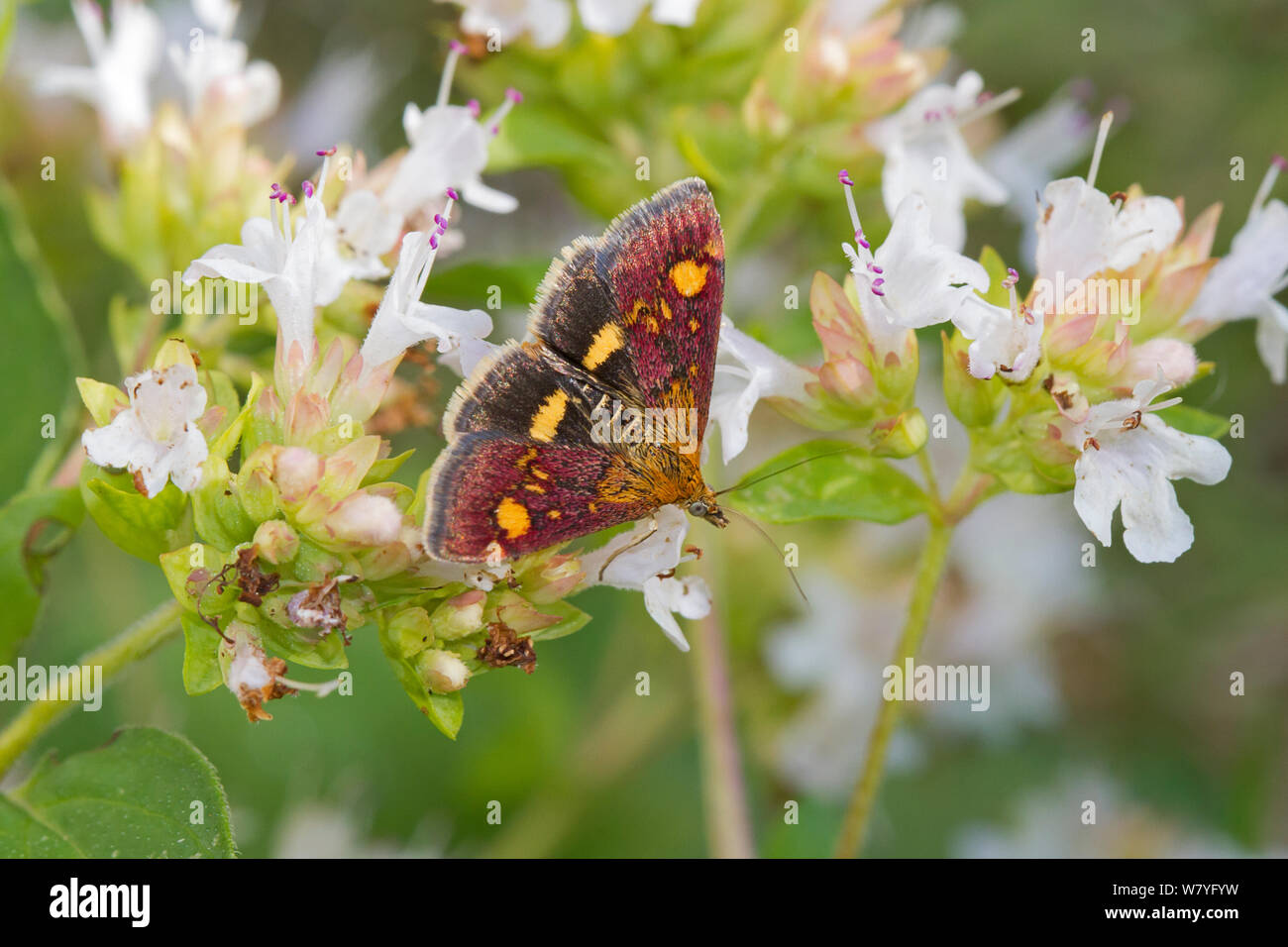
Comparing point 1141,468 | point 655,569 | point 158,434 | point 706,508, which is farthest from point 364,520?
point 1141,468

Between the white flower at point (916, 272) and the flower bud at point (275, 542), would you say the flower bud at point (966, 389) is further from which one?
the flower bud at point (275, 542)

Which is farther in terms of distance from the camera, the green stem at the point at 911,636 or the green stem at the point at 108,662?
the green stem at the point at 911,636

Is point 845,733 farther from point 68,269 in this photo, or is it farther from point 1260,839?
point 68,269

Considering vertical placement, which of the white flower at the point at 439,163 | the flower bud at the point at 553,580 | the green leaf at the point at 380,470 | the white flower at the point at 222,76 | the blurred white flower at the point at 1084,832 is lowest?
the blurred white flower at the point at 1084,832

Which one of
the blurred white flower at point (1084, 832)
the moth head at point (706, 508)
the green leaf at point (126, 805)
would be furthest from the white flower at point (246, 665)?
the blurred white flower at point (1084, 832)

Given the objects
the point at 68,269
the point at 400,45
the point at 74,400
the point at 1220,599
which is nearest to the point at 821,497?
the point at 74,400

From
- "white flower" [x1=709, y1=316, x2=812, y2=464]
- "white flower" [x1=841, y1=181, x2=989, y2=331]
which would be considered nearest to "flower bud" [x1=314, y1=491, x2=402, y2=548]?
"white flower" [x1=709, y1=316, x2=812, y2=464]

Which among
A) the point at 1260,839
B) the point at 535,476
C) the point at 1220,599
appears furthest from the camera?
the point at 1220,599
